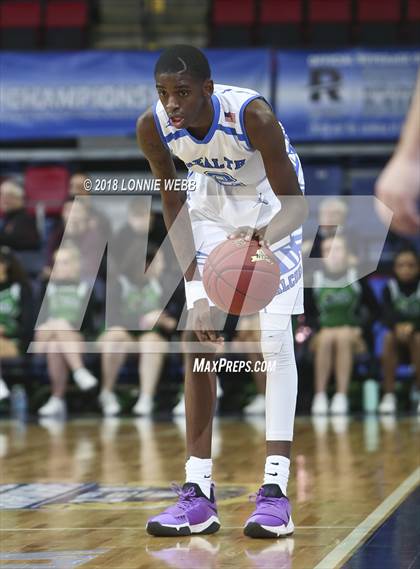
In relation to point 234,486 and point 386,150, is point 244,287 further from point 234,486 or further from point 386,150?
point 386,150

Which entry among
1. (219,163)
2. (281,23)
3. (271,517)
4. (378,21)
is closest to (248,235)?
(219,163)

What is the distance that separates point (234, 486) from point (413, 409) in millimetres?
4234

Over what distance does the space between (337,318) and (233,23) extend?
4286mm

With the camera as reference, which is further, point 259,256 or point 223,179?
point 223,179

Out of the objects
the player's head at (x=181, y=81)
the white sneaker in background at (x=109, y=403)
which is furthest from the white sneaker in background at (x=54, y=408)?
the player's head at (x=181, y=81)

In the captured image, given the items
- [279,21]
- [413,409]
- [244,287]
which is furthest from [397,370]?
[244,287]

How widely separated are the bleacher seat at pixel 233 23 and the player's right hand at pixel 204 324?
27.1 ft

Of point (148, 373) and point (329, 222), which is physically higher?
point (329, 222)

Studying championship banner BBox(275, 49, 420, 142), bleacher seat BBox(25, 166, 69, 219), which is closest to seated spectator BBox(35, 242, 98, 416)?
bleacher seat BBox(25, 166, 69, 219)

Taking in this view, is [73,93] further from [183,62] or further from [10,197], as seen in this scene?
[183,62]

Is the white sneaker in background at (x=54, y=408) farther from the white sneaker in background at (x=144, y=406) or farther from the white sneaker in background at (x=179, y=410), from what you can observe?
Answer: the white sneaker in background at (x=179, y=410)

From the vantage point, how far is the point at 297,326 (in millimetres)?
9484

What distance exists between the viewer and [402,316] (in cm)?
927

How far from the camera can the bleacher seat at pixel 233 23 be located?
12.2 meters
